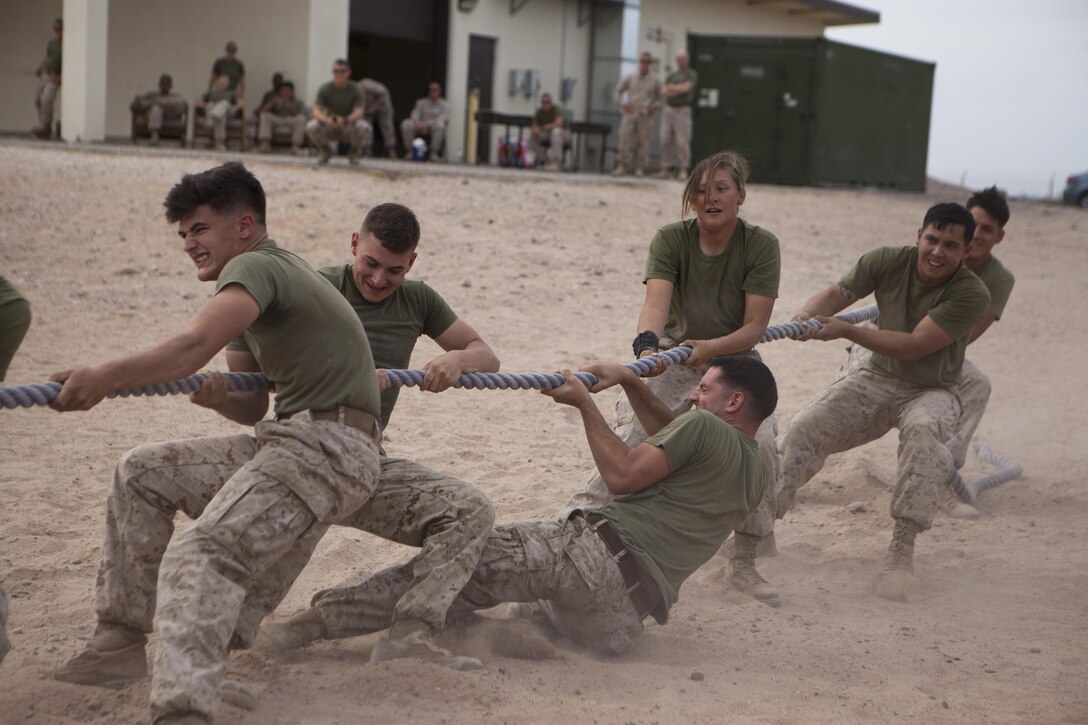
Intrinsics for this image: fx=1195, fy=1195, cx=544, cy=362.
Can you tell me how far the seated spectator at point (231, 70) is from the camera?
674 inches

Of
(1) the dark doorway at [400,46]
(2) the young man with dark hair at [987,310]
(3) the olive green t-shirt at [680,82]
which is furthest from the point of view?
(1) the dark doorway at [400,46]

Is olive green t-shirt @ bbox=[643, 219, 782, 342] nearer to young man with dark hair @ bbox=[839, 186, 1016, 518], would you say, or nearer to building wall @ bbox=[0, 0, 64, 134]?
young man with dark hair @ bbox=[839, 186, 1016, 518]

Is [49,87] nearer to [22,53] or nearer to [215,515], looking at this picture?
[22,53]

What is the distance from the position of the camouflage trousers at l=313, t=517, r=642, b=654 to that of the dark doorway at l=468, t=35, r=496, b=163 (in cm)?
1689

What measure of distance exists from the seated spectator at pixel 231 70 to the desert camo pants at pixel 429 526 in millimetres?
14849

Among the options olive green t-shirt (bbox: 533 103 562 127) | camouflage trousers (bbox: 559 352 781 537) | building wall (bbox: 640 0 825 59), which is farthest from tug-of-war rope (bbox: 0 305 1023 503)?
building wall (bbox: 640 0 825 59)

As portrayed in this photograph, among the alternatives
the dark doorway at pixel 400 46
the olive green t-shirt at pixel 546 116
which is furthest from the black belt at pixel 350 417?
Result: the olive green t-shirt at pixel 546 116

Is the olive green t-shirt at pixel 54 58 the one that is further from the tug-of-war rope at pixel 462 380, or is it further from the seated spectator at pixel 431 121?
the tug-of-war rope at pixel 462 380

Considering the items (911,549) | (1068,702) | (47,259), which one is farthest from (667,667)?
(47,259)

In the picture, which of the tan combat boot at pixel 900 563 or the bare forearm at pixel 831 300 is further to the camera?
the bare forearm at pixel 831 300

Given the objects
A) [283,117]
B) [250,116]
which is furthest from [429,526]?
[250,116]

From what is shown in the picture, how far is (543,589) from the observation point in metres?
3.55

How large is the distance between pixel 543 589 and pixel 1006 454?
444 centimetres

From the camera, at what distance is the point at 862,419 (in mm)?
5055
